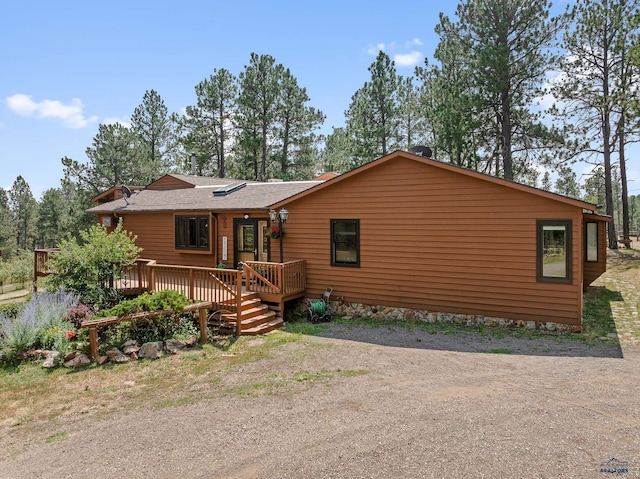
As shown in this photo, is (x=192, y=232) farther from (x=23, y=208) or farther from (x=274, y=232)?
(x=23, y=208)

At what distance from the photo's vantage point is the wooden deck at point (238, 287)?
9523mm

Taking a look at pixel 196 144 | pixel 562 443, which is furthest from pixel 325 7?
pixel 196 144

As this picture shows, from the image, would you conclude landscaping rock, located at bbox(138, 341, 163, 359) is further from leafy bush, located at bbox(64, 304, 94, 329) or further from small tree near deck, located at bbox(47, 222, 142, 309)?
small tree near deck, located at bbox(47, 222, 142, 309)

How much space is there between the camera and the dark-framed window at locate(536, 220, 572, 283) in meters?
8.48

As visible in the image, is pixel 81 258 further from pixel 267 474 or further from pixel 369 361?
pixel 267 474

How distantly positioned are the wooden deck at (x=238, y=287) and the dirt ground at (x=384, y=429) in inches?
108

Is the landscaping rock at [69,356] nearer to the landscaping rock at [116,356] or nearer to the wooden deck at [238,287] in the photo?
the landscaping rock at [116,356]

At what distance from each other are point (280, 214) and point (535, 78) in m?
16.9

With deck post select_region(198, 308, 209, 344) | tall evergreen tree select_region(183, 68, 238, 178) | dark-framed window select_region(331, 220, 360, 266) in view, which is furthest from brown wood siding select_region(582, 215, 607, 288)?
tall evergreen tree select_region(183, 68, 238, 178)

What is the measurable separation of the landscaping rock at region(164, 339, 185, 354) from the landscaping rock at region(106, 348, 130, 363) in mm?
722

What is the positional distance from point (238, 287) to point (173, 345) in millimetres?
1882

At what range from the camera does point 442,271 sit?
32.1 feet

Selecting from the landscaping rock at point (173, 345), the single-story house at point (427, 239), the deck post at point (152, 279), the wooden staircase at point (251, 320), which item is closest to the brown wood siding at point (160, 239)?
the single-story house at point (427, 239)

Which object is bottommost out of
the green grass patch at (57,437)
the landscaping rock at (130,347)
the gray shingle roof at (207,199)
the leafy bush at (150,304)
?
the green grass patch at (57,437)
